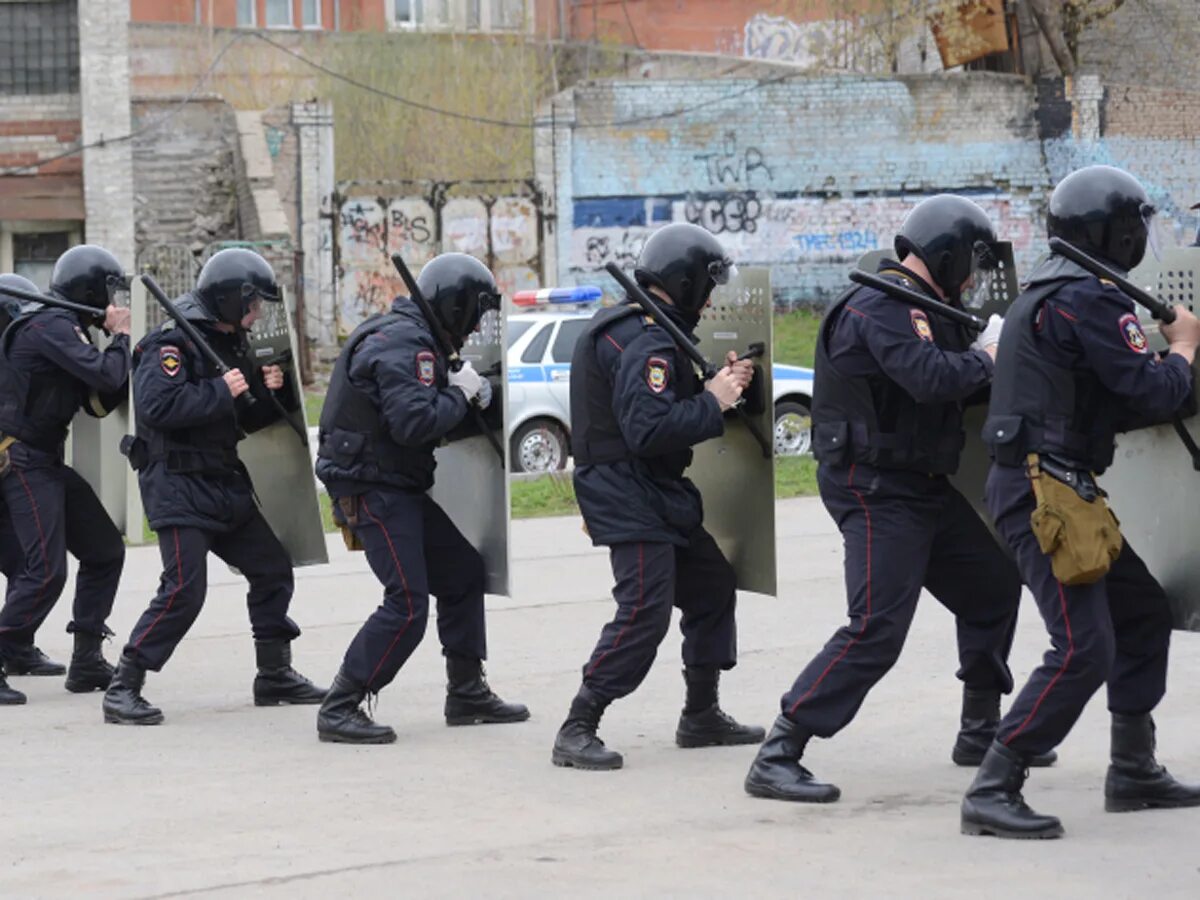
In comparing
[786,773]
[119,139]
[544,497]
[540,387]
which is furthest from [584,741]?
[119,139]

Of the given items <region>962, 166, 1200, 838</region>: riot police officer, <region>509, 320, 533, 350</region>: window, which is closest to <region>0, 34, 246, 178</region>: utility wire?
<region>509, 320, 533, 350</region>: window

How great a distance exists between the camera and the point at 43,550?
8445mm

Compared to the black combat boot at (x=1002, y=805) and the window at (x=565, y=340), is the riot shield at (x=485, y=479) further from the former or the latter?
the window at (x=565, y=340)

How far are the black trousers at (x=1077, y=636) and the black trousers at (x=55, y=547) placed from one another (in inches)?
173

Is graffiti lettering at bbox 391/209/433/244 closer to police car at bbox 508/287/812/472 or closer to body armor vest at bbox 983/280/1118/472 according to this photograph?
police car at bbox 508/287/812/472

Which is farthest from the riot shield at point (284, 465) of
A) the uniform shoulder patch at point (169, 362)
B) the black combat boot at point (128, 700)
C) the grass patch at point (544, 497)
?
the grass patch at point (544, 497)

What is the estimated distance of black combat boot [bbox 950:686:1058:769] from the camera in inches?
256

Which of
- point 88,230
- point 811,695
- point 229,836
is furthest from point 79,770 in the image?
point 88,230

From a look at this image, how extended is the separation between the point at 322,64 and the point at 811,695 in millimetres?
39532

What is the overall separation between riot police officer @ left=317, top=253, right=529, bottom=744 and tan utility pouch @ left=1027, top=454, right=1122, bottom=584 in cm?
244

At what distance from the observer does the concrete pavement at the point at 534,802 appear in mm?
5113

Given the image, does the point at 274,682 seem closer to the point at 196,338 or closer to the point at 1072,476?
the point at 196,338

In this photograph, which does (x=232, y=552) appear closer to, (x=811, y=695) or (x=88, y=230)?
(x=811, y=695)

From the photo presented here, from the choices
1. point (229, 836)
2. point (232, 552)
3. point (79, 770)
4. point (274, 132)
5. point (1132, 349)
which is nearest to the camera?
point (1132, 349)
